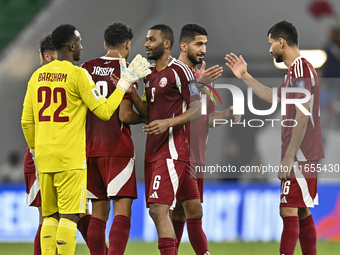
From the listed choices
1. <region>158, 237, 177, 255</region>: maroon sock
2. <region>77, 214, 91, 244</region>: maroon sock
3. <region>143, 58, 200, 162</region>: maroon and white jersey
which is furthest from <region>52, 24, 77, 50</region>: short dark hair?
<region>158, 237, 177, 255</region>: maroon sock

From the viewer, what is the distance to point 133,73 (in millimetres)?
4078

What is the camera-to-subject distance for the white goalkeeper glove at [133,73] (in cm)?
406

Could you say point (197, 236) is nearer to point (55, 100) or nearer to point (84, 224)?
point (84, 224)

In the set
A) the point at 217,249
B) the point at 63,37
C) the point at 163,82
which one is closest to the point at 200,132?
the point at 163,82

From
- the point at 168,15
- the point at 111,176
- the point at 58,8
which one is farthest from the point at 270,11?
the point at 111,176

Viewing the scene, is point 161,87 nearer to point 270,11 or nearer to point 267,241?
point 267,241

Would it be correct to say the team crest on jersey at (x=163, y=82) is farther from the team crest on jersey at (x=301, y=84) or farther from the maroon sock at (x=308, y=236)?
the maroon sock at (x=308, y=236)

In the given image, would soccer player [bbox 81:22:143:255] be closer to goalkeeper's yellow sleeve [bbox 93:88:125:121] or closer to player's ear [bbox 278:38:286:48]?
goalkeeper's yellow sleeve [bbox 93:88:125:121]

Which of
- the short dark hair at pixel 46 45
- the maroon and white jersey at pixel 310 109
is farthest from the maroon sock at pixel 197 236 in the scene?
the short dark hair at pixel 46 45

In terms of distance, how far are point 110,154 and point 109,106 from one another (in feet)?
1.80

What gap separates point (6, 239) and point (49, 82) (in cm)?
434

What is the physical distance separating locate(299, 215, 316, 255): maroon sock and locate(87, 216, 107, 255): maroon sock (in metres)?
1.78

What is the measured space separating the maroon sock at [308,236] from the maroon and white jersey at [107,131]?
1669 millimetres

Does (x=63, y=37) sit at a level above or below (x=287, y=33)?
below
